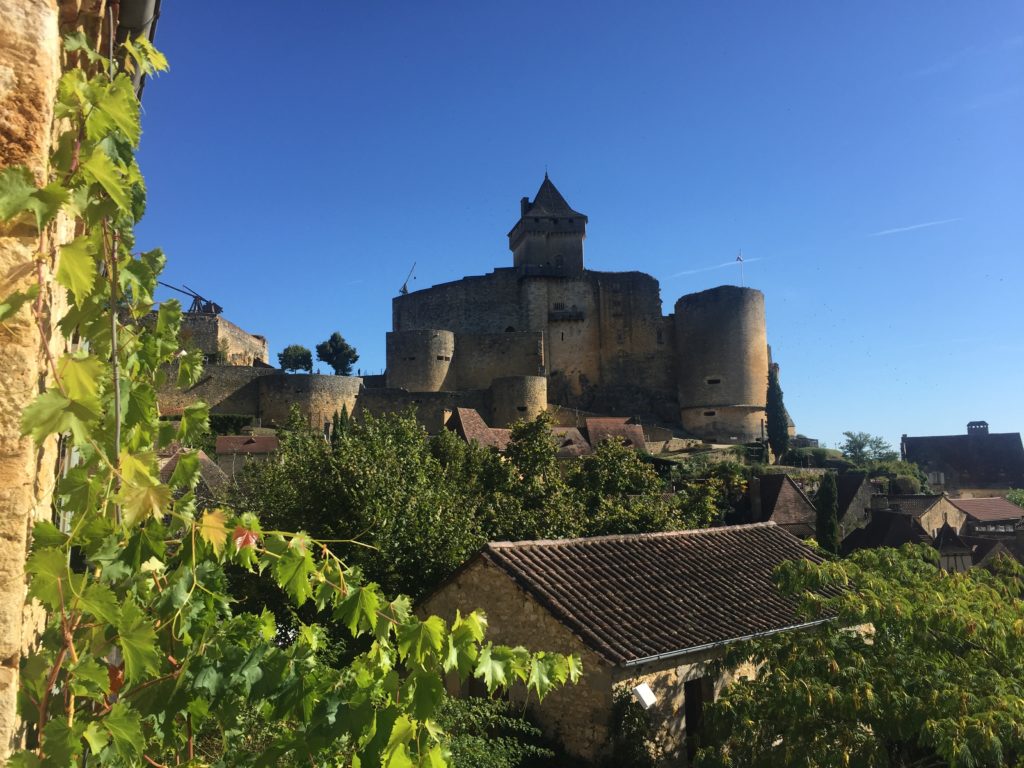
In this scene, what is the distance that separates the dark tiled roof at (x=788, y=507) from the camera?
28922 mm

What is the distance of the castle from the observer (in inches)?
1863

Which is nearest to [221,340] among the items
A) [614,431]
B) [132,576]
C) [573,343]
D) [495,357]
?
[495,357]

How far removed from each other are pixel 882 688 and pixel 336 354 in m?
60.8

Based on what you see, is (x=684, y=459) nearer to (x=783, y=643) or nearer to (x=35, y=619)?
(x=783, y=643)

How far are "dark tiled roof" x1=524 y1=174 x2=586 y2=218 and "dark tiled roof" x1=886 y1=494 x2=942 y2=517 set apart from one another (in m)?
30.5

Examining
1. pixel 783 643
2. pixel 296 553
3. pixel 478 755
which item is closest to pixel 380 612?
pixel 296 553

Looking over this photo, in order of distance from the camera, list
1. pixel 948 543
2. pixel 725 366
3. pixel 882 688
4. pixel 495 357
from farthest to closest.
Answer: 1. pixel 725 366
2. pixel 495 357
3. pixel 948 543
4. pixel 882 688

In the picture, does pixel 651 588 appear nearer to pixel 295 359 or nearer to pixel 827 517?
pixel 827 517

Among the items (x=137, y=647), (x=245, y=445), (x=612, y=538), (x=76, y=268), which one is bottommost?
(x=612, y=538)

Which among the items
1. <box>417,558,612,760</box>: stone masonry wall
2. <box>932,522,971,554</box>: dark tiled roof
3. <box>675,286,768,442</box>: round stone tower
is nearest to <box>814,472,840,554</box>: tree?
<box>932,522,971,554</box>: dark tiled roof

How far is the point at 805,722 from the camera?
296 inches

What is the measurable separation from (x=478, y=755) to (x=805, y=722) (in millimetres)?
3229

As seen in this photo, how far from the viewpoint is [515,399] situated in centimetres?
4378

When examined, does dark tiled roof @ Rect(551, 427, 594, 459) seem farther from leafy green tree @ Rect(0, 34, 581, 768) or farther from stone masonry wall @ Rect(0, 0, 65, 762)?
stone masonry wall @ Rect(0, 0, 65, 762)
